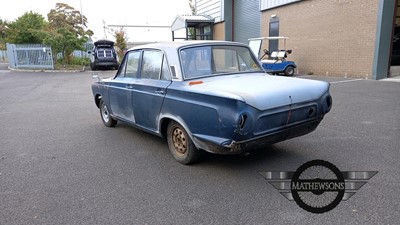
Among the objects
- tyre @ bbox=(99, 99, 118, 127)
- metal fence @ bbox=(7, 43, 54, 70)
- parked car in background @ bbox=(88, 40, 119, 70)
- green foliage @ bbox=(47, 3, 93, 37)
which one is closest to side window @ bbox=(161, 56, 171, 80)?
tyre @ bbox=(99, 99, 118, 127)

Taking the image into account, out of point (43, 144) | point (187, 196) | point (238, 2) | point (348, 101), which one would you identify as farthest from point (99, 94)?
point (238, 2)

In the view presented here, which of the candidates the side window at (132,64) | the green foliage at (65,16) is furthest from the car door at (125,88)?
the green foliage at (65,16)

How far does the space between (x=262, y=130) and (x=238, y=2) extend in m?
20.1

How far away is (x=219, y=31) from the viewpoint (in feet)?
79.9

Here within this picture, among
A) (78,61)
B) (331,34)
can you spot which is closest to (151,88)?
(331,34)

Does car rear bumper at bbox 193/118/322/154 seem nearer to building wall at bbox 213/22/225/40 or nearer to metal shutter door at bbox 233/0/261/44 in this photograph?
metal shutter door at bbox 233/0/261/44

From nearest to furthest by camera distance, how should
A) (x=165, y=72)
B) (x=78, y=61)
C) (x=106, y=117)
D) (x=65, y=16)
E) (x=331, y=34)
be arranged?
(x=165, y=72) → (x=106, y=117) → (x=331, y=34) → (x=78, y=61) → (x=65, y=16)

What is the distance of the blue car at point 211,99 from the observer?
3531 millimetres

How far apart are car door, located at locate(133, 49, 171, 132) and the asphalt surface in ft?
1.79

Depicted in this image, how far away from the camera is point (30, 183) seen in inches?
155

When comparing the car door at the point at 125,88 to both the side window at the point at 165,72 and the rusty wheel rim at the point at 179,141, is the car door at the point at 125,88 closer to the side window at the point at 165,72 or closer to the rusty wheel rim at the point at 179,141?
the side window at the point at 165,72

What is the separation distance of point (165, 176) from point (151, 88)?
54.0 inches

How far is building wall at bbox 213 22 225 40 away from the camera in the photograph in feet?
77.3

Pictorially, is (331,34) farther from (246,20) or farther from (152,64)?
(152,64)
